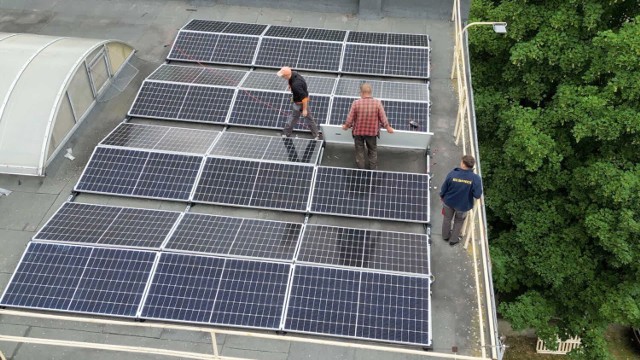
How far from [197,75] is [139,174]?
12.3ft

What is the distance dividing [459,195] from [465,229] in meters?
1.15

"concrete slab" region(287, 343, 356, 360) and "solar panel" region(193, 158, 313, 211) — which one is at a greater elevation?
"solar panel" region(193, 158, 313, 211)

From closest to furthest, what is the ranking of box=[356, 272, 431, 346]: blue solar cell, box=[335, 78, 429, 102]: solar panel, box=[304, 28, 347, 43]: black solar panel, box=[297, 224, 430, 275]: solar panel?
box=[356, 272, 431, 346]: blue solar cell → box=[297, 224, 430, 275]: solar panel → box=[335, 78, 429, 102]: solar panel → box=[304, 28, 347, 43]: black solar panel

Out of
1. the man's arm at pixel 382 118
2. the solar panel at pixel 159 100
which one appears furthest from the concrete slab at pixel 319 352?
the solar panel at pixel 159 100

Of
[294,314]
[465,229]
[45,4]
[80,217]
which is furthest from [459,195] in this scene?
[45,4]

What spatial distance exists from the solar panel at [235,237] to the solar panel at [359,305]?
71 cm

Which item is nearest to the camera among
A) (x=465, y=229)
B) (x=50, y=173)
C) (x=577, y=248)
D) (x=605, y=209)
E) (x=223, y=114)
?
(x=465, y=229)

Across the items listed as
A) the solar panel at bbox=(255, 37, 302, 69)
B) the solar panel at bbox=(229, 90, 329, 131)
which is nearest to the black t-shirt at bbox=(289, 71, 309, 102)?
the solar panel at bbox=(229, 90, 329, 131)

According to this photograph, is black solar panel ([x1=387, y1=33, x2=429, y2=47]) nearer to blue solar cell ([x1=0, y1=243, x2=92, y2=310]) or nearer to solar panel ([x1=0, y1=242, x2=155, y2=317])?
solar panel ([x1=0, y1=242, x2=155, y2=317])

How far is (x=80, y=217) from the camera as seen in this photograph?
10328 mm

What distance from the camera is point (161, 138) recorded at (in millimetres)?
12023

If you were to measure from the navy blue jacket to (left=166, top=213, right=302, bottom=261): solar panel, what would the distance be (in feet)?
9.36

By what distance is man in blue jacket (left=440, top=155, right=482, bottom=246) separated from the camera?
897cm

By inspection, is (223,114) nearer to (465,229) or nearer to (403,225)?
(403,225)
